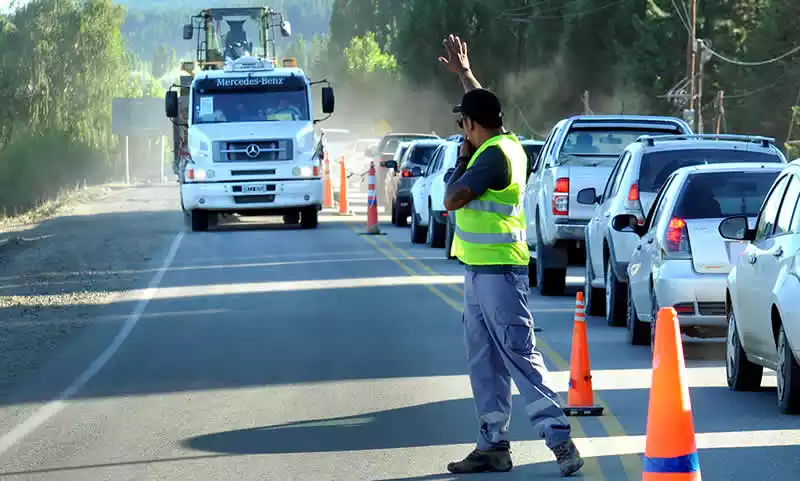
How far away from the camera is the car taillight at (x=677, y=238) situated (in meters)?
14.7

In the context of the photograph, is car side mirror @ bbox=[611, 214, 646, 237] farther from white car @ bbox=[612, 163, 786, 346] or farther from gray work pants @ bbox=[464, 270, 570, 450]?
gray work pants @ bbox=[464, 270, 570, 450]

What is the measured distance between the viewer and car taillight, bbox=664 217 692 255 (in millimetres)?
14695

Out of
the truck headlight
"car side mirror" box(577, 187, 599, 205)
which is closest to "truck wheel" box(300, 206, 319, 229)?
the truck headlight

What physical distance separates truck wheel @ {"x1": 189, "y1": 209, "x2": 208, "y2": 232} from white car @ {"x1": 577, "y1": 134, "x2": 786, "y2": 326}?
18265 millimetres

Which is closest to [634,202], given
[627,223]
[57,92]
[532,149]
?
[627,223]

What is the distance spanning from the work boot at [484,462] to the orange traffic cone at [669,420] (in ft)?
6.28

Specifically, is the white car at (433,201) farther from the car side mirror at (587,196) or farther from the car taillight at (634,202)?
the car taillight at (634,202)

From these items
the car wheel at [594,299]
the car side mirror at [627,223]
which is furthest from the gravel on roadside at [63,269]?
the car wheel at [594,299]

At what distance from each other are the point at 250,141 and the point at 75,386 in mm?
20756

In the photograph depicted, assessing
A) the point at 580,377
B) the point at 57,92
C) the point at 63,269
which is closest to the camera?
the point at 580,377

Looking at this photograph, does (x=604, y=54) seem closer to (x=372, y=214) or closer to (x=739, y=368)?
(x=372, y=214)

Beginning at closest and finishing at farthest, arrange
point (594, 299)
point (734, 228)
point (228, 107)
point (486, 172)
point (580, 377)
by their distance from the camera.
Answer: point (486, 172) < point (580, 377) < point (734, 228) < point (594, 299) < point (228, 107)

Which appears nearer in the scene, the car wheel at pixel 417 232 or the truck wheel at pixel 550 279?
the truck wheel at pixel 550 279

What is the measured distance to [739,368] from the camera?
486 inches
